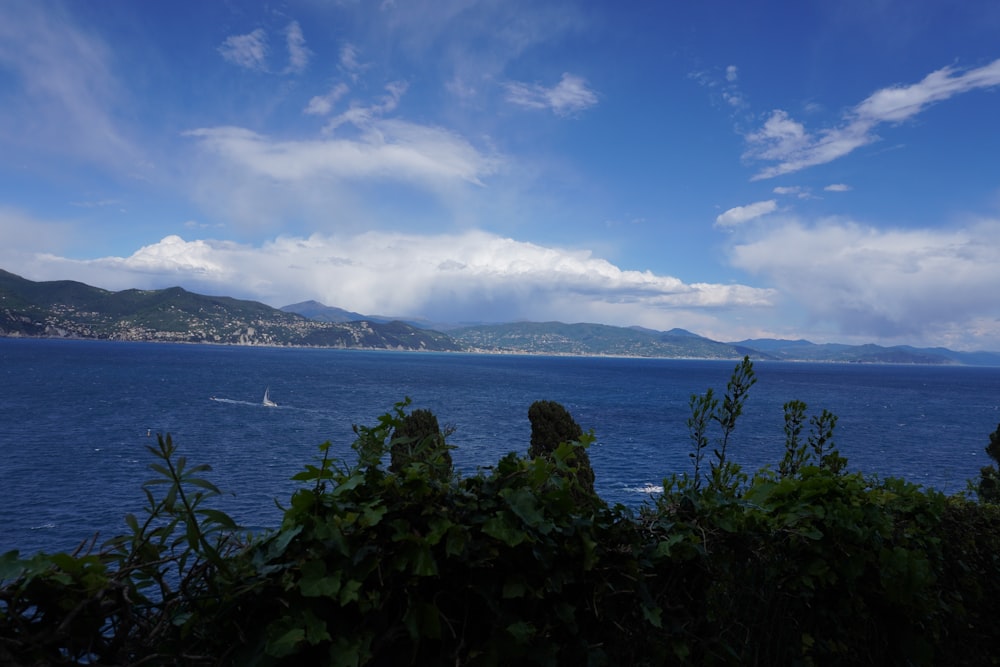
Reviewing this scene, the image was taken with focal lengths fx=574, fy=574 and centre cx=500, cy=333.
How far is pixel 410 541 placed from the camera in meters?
2.12

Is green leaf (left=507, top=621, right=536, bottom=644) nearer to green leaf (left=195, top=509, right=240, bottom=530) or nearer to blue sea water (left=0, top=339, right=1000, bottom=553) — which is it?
blue sea water (left=0, top=339, right=1000, bottom=553)

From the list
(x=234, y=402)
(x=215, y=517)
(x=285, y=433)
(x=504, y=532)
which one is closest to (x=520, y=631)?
(x=504, y=532)

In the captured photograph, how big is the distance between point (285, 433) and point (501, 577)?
5690 cm

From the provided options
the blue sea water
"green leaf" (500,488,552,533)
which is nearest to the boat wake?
the blue sea water

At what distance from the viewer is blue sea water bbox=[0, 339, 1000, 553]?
31734 millimetres

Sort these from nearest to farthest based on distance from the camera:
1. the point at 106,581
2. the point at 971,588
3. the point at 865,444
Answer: the point at 106,581, the point at 971,588, the point at 865,444

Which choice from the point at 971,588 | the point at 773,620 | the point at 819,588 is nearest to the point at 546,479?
the point at 773,620

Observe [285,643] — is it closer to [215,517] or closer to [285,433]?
[215,517]

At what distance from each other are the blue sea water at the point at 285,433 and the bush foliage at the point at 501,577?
29cm

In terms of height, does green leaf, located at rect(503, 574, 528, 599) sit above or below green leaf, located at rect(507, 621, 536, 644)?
above

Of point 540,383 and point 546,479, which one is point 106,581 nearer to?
point 546,479

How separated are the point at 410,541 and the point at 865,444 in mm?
66926

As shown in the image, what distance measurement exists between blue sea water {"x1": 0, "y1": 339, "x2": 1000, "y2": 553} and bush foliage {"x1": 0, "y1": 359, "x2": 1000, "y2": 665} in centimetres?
29

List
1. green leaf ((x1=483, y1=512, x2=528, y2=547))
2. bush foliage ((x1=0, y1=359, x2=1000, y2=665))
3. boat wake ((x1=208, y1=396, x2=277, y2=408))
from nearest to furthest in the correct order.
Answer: bush foliage ((x1=0, y1=359, x2=1000, y2=665)), green leaf ((x1=483, y1=512, x2=528, y2=547)), boat wake ((x1=208, y1=396, x2=277, y2=408))
